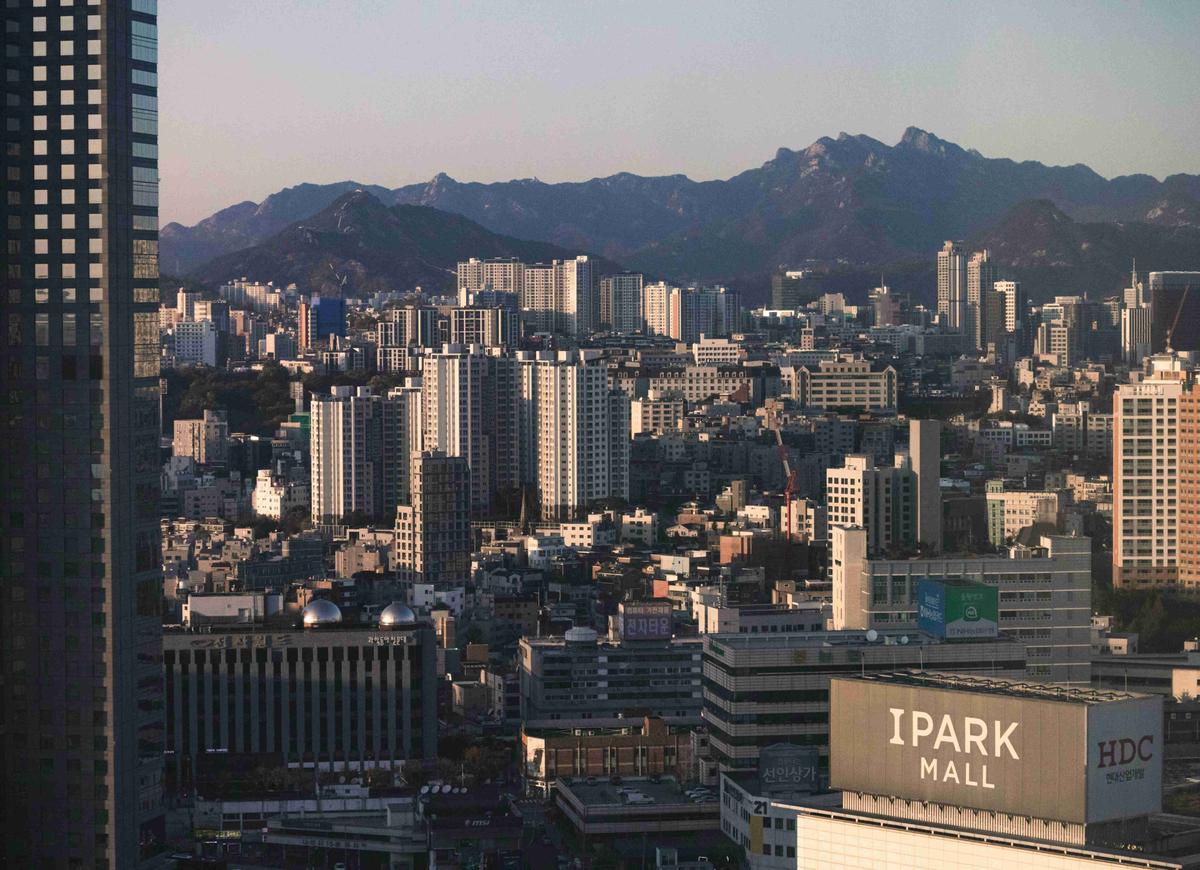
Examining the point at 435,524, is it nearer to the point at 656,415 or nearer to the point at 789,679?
the point at 789,679

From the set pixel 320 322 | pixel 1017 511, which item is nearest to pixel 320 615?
pixel 1017 511

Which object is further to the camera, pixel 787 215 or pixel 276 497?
pixel 787 215

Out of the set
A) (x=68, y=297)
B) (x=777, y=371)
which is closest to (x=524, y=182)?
(x=777, y=371)

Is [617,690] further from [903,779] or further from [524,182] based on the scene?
[524,182]

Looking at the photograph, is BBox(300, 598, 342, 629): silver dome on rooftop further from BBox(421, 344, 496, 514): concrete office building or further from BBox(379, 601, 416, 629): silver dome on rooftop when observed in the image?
BBox(421, 344, 496, 514): concrete office building

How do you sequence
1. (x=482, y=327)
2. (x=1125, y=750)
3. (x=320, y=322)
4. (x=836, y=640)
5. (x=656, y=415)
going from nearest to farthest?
(x=1125, y=750) < (x=836, y=640) < (x=656, y=415) < (x=482, y=327) < (x=320, y=322)

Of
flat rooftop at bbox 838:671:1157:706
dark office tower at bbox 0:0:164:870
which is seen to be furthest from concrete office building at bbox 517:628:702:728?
flat rooftop at bbox 838:671:1157:706
